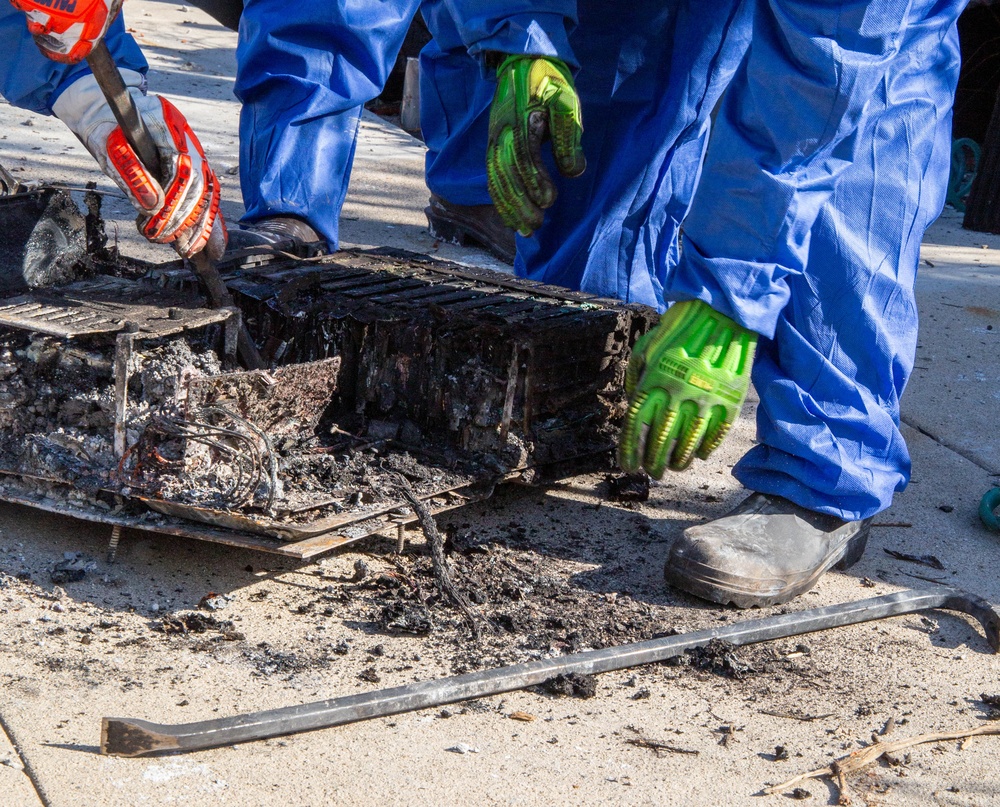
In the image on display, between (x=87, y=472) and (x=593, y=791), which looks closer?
(x=593, y=791)

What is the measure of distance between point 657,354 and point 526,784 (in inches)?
36.0

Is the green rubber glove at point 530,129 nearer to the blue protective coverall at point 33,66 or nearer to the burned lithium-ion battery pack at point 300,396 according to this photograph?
the burned lithium-ion battery pack at point 300,396

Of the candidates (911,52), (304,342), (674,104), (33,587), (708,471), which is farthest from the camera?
(674,104)

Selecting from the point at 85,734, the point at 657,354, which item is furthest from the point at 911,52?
the point at 85,734

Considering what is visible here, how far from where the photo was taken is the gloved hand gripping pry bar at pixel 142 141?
232cm

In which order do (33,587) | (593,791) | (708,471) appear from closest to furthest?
1. (593,791)
2. (33,587)
3. (708,471)

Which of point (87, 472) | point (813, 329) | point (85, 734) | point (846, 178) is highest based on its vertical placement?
point (846, 178)

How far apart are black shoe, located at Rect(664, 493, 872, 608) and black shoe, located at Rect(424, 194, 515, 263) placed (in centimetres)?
197

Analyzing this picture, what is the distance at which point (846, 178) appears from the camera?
2.35 metres

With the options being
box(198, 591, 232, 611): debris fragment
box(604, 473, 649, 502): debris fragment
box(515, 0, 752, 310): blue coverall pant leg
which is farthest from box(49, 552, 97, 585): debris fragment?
box(515, 0, 752, 310): blue coverall pant leg

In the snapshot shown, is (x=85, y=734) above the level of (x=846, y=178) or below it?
below

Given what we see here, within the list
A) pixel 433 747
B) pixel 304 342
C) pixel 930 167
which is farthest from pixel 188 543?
pixel 930 167

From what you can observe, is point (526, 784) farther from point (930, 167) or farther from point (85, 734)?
point (930, 167)

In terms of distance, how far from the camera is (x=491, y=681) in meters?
1.91
